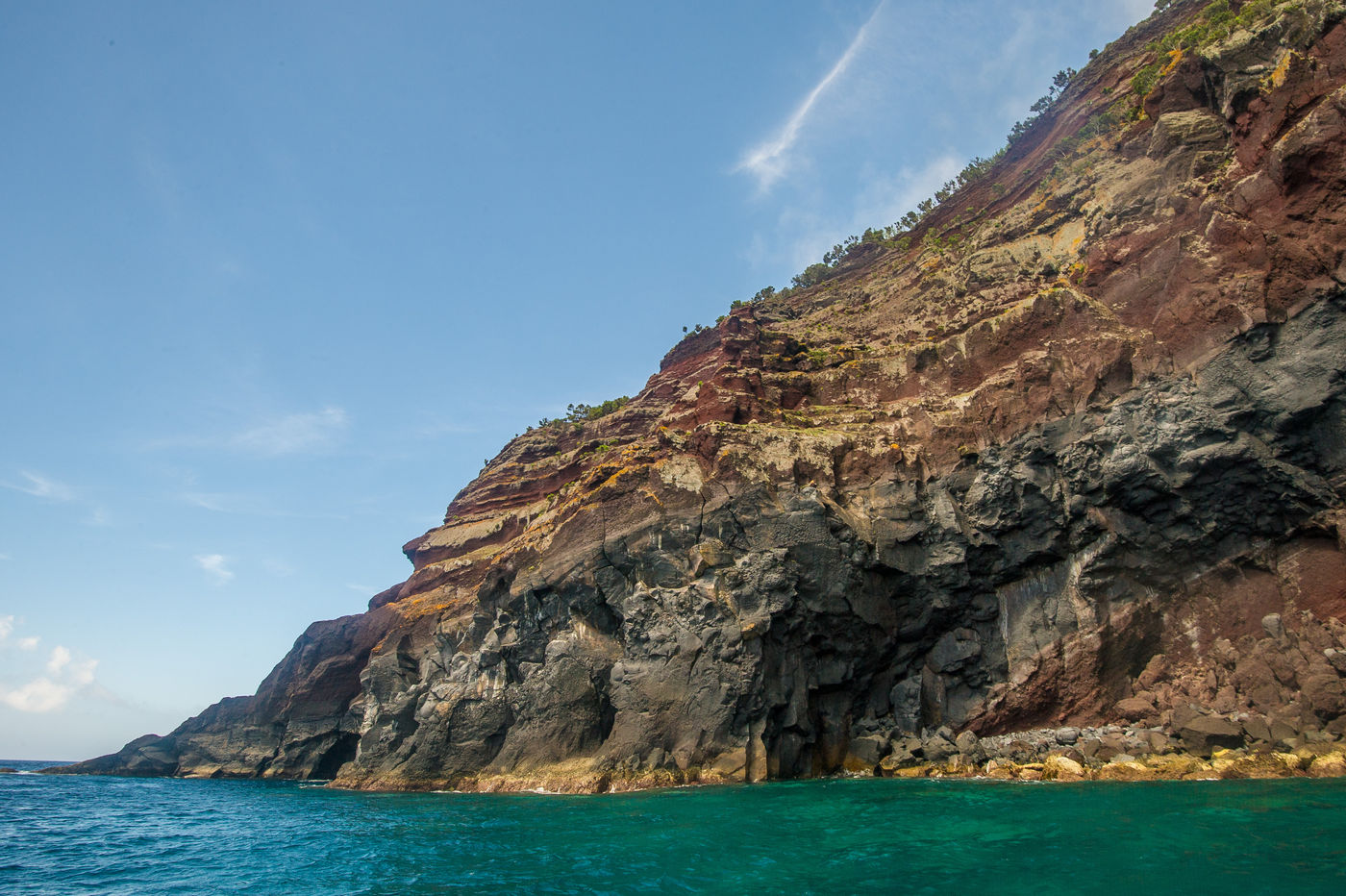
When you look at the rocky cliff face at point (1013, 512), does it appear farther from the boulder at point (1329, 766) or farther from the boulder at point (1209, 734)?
the boulder at point (1329, 766)

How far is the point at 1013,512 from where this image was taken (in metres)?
31.5

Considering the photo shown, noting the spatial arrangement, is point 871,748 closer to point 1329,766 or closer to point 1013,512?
point 1013,512

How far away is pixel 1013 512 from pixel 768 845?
20.2 meters

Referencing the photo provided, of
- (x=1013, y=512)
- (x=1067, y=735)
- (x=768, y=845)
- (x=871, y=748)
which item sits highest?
(x=1013, y=512)

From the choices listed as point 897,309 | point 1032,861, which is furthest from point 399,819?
Answer: point 897,309

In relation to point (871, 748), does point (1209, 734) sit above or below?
above

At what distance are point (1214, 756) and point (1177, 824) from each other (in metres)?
9.22

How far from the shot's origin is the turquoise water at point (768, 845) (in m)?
13.8

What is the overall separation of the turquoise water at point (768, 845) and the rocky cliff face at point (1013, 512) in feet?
17.4

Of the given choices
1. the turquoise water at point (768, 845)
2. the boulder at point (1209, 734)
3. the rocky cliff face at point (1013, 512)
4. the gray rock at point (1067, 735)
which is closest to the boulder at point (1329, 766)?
the turquoise water at point (768, 845)

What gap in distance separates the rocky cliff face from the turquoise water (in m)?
5.32

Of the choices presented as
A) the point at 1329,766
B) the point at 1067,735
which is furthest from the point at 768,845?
the point at 1329,766

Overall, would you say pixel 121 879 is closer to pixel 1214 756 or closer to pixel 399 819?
pixel 399 819

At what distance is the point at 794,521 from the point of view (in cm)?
Result: 3391
